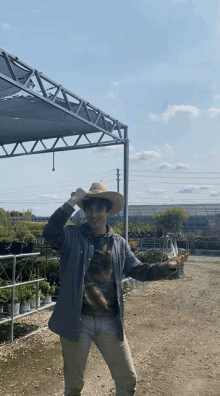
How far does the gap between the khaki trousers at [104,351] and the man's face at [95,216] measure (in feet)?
1.88

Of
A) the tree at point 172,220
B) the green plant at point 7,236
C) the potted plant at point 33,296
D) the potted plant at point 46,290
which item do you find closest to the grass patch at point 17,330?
the potted plant at point 33,296

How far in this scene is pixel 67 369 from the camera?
6.77ft

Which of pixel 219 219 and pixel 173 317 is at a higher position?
pixel 219 219

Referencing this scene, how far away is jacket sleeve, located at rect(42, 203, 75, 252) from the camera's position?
2057 mm

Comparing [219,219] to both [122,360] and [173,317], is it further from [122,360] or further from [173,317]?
[122,360]

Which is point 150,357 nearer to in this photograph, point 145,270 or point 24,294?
point 24,294

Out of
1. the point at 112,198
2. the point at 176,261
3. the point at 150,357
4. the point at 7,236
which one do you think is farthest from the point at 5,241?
the point at 176,261

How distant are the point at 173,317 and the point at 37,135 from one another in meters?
5.46

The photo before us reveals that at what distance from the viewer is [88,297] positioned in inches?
82.5

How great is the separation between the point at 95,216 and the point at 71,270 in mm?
380

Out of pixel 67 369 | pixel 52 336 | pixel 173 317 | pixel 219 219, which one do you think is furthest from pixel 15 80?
pixel 219 219

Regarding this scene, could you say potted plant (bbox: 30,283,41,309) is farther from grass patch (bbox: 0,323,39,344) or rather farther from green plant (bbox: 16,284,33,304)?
grass patch (bbox: 0,323,39,344)

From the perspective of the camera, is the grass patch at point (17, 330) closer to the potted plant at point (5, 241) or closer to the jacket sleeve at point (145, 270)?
the potted plant at point (5, 241)

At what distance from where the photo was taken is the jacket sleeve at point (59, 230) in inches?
81.0
